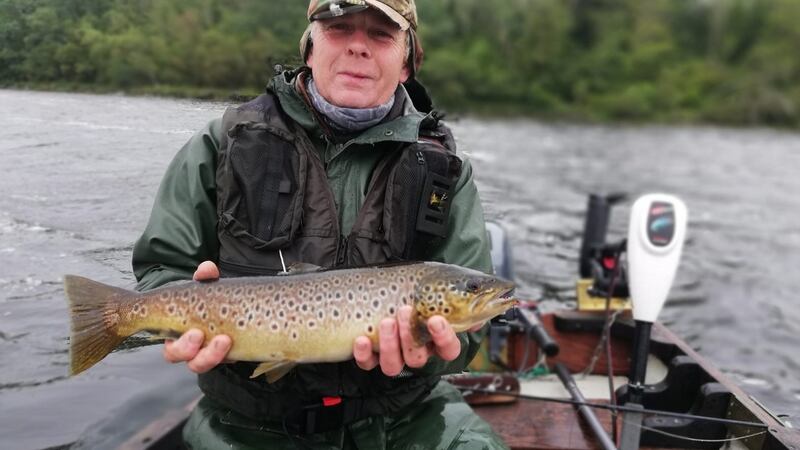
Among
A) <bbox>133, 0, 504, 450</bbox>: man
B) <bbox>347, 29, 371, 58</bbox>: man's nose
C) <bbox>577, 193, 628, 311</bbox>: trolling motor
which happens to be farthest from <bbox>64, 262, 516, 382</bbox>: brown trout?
<bbox>577, 193, 628, 311</bbox>: trolling motor

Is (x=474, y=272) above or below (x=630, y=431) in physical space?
above

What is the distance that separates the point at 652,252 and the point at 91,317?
12.1 ft

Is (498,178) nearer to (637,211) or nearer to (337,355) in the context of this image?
(637,211)

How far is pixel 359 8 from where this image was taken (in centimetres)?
298

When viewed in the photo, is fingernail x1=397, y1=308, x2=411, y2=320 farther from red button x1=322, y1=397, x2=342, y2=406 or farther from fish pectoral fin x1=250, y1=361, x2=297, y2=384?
red button x1=322, y1=397, x2=342, y2=406

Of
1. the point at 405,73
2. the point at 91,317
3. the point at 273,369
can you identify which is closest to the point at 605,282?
the point at 405,73

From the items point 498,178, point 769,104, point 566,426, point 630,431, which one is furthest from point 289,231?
point 769,104

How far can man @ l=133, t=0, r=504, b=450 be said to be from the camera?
3002 mm

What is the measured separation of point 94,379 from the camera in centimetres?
449

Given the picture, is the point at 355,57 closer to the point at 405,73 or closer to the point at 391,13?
the point at 391,13

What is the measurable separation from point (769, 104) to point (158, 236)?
288 ft

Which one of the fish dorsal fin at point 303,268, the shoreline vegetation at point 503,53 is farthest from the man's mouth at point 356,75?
the shoreline vegetation at point 503,53

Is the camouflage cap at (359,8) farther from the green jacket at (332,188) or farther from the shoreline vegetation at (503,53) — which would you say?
the shoreline vegetation at (503,53)

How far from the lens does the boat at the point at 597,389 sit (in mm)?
3959
